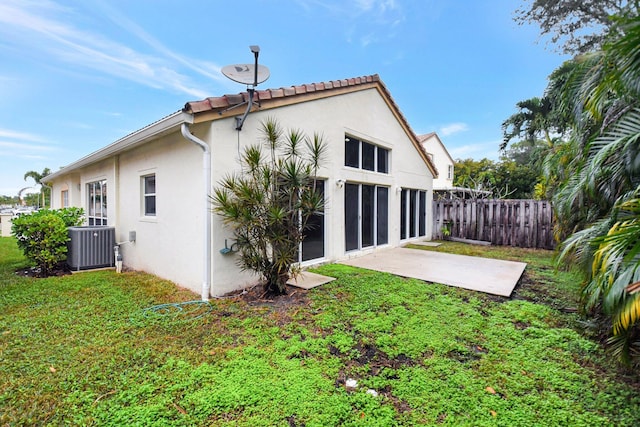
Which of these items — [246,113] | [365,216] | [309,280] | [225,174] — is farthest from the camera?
[365,216]

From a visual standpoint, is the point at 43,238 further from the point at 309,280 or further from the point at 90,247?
the point at 309,280

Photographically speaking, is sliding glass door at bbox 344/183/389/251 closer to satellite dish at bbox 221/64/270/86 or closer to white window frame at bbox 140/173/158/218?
satellite dish at bbox 221/64/270/86

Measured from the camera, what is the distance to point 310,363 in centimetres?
339

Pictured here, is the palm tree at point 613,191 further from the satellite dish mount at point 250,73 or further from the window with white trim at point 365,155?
the window with white trim at point 365,155

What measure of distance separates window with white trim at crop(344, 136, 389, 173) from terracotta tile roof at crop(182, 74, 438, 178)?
1.68 m

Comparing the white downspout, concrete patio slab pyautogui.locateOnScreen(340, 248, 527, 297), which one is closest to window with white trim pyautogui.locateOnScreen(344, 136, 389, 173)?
concrete patio slab pyautogui.locateOnScreen(340, 248, 527, 297)

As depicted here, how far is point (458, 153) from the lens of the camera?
129ft

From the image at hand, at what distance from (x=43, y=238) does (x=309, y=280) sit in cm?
742

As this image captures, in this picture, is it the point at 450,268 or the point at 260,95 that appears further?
the point at 450,268

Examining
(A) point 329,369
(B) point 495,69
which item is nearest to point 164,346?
(A) point 329,369

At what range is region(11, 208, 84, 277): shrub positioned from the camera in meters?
7.49

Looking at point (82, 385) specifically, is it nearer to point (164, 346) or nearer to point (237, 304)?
point (164, 346)

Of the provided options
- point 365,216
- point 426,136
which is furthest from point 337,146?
point 426,136

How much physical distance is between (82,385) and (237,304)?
2572 millimetres
